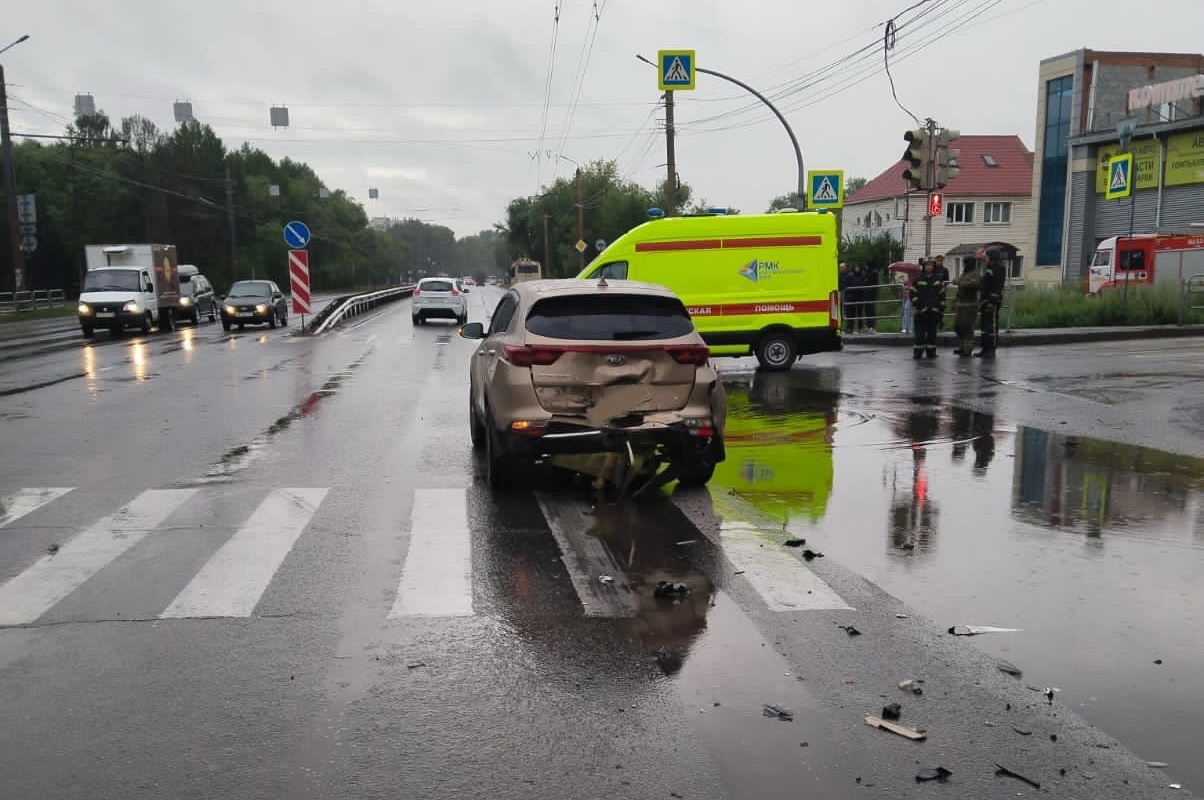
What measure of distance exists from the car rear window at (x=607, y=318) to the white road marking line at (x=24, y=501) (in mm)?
4024

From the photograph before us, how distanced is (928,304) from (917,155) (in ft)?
9.19

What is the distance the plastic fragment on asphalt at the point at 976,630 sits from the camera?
5074 mm

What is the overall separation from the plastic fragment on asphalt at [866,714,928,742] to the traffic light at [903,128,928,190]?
16961 millimetres

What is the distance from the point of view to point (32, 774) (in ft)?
11.9

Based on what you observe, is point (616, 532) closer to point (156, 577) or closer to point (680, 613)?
point (680, 613)

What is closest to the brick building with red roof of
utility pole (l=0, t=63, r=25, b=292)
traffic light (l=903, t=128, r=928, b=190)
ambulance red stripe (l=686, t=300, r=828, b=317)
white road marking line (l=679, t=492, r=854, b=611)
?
utility pole (l=0, t=63, r=25, b=292)

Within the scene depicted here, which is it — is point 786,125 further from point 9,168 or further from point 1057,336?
point 9,168

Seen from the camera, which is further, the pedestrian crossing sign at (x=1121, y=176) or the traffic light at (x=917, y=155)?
the pedestrian crossing sign at (x=1121, y=176)

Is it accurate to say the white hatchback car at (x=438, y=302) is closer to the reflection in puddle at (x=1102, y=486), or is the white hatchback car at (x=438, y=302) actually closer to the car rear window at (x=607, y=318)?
the reflection in puddle at (x=1102, y=486)

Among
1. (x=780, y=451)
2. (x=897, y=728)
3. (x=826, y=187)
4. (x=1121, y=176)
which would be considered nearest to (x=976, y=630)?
(x=897, y=728)

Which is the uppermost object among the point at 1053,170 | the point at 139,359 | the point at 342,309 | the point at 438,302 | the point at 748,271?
the point at 1053,170

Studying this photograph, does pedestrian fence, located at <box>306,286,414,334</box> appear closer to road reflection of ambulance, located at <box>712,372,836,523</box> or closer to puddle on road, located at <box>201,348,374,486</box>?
puddle on road, located at <box>201,348,374,486</box>

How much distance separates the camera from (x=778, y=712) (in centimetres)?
413

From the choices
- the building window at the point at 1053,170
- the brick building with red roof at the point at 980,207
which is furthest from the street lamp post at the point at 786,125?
the brick building with red roof at the point at 980,207
